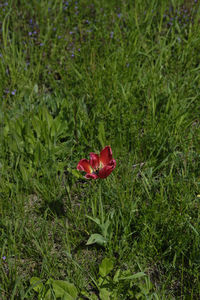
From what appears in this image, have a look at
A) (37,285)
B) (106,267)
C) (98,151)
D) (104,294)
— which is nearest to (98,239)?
(106,267)

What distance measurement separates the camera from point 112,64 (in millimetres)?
2646

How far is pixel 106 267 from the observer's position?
5.67ft

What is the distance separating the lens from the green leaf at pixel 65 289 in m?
1.67

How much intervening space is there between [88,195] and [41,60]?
1.49 meters

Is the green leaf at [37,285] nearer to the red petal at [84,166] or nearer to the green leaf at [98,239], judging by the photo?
the green leaf at [98,239]

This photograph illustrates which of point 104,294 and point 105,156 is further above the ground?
point 105,156

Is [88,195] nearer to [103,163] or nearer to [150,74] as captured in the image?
[103,163]

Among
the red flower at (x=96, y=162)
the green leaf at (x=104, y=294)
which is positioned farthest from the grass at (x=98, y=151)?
the red flower at (x=96, y=162)

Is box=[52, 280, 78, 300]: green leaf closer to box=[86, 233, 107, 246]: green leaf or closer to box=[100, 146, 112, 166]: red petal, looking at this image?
box=[86, 233, 107, 246]: green leaf

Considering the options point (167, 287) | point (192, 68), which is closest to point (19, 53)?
point (192, 68)

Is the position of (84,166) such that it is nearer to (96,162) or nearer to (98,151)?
(96,162)

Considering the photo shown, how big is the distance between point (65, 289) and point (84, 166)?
0.58 metres

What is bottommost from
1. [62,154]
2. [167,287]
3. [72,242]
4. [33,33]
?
[167,287]

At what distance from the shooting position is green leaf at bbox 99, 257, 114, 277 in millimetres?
1722
